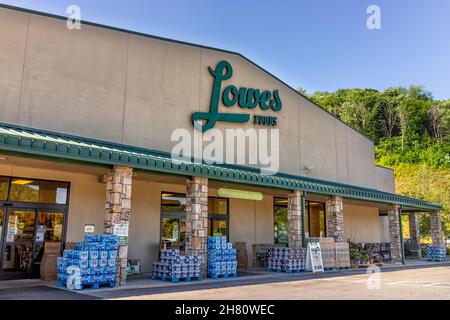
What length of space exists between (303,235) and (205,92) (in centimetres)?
797

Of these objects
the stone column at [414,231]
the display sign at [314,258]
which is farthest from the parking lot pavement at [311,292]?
the stone column at [414,231]

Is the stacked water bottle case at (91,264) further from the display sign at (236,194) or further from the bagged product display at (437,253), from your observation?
the bagged product display at (437,253)

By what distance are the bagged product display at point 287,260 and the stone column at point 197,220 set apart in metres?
4.02

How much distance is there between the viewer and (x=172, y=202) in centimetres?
1720

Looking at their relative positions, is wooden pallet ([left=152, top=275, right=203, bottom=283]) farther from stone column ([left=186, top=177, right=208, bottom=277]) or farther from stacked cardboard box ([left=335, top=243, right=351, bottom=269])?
stacked cardboard box ([left=335, top=243, right=351, bottom=269])

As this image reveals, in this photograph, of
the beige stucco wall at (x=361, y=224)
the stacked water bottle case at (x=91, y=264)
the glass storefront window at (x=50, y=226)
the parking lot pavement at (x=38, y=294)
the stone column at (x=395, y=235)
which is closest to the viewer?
the parking lot pavement at (x=38, y=294)

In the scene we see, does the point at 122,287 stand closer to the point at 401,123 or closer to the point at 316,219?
the point at 316,219

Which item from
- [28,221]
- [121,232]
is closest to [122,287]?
[121,232]

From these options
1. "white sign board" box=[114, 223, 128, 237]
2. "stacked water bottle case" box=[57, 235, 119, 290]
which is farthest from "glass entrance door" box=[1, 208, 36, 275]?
"white sign board" box=[114, 223, 128, 237]

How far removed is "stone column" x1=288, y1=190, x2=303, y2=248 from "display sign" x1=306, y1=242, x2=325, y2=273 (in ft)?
2.04

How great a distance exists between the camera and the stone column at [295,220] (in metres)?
17.5

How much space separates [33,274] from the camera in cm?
1319

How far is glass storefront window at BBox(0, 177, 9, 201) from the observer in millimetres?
12827
